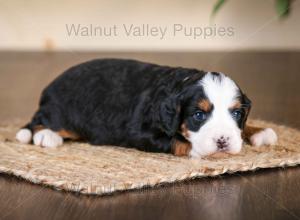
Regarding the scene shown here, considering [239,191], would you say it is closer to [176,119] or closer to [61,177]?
[176,119]

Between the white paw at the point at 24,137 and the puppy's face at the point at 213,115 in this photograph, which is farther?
the white paw at the point at 24,137

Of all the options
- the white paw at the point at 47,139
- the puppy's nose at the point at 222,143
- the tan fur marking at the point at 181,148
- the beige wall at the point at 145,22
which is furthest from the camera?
the beige wall at the point at 145,22

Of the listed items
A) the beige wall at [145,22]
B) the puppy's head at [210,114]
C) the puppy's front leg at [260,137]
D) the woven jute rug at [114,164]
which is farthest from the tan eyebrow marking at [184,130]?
the beige wall at [145,22]

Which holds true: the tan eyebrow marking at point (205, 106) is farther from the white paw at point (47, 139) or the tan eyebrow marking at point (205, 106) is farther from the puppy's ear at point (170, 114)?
the white paw at point (47, 139)

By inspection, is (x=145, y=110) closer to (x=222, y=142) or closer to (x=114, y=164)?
(x=114, y=164)

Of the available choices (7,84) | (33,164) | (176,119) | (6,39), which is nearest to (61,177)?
(33,164)

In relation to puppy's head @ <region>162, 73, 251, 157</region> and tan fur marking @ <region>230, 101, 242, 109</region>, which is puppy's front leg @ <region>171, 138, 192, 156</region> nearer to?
puppy's head @ <region>162, 73, 251, 157</region>

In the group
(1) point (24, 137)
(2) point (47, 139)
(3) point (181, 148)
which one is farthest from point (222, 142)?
(1) point (24, 137)
